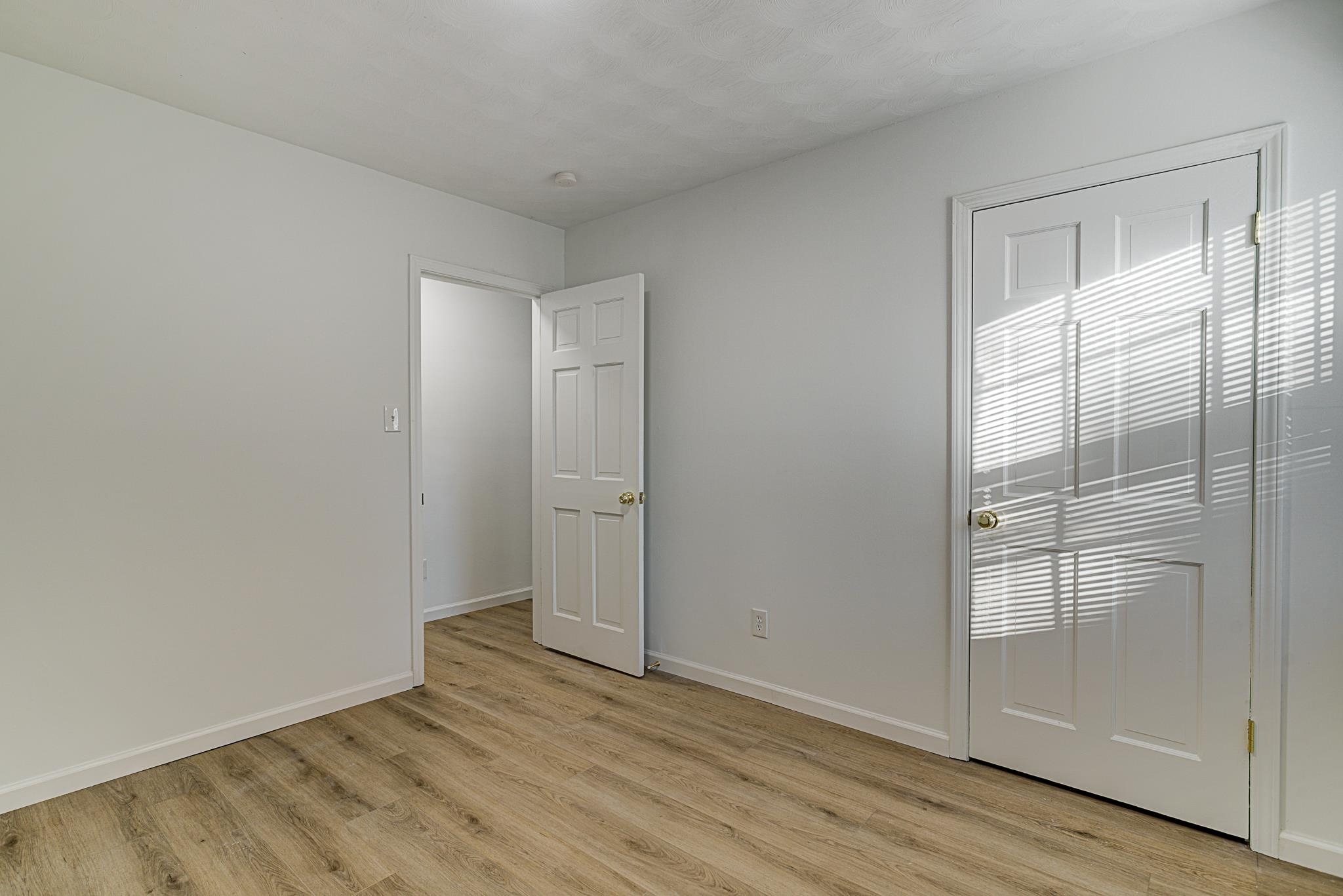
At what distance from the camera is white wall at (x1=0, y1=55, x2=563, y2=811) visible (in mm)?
2213

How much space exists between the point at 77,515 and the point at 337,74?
1786mm

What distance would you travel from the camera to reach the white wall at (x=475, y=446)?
4566 millimetres

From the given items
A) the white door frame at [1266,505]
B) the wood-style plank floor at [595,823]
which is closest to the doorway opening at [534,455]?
the wood-style plank floor at [595,823]

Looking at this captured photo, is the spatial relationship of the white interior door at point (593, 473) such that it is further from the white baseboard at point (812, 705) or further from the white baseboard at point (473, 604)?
the white baseboard at point (473, 604)

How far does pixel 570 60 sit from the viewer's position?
2195 mm

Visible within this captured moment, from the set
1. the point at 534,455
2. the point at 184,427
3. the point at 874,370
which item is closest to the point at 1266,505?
the point at 874,370

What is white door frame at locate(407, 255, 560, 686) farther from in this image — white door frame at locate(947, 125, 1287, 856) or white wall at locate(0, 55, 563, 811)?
white door frame at locate(947, 125, 1287, 856)

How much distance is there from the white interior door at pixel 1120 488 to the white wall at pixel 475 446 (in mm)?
3448

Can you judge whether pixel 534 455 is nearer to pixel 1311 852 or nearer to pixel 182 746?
pixel 182 746

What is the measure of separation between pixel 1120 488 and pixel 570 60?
2.32m

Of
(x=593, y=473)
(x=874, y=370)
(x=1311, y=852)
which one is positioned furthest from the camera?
(x=593, y=473)

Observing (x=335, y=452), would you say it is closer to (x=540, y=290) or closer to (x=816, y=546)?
(x=540, y=290)

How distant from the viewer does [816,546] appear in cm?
291

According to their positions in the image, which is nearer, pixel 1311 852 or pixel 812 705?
pixel 1311 852
